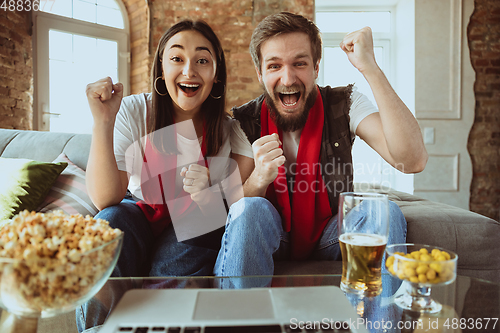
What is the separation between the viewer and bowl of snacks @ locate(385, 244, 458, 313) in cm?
56

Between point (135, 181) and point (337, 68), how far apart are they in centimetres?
316

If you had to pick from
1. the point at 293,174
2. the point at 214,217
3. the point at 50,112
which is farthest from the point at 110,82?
the point at 50,112

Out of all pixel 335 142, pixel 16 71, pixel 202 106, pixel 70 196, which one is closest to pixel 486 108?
pixel 335 142

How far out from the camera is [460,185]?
3334 mm

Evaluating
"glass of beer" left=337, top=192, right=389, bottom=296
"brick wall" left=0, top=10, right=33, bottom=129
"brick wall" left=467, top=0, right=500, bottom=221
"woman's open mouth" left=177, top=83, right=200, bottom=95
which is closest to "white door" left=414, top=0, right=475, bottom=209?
"brick wall" left=467, top=0, right=500, bottom=221

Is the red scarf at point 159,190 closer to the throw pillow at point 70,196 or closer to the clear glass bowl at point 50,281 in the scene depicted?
the throw pillow at point 70,196

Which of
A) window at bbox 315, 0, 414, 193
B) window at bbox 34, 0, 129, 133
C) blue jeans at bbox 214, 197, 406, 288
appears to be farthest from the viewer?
window at bbox 315, 0, 414, 193

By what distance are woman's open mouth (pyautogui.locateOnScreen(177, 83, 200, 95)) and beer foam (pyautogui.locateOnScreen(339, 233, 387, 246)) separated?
85cm

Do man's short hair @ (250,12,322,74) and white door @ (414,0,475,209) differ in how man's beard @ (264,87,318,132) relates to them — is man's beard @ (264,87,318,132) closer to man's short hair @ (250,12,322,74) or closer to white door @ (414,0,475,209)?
man's short hair @ (250,12,322,74)

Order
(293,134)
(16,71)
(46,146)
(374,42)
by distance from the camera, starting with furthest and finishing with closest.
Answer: (374,42) < (16,71) < (46,146) < (293,134)

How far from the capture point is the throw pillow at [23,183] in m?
1.20

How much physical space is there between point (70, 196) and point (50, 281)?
1.01 meters

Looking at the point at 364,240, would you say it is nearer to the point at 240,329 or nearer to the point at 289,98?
the point at 240,329

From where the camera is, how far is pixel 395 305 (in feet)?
2.03
